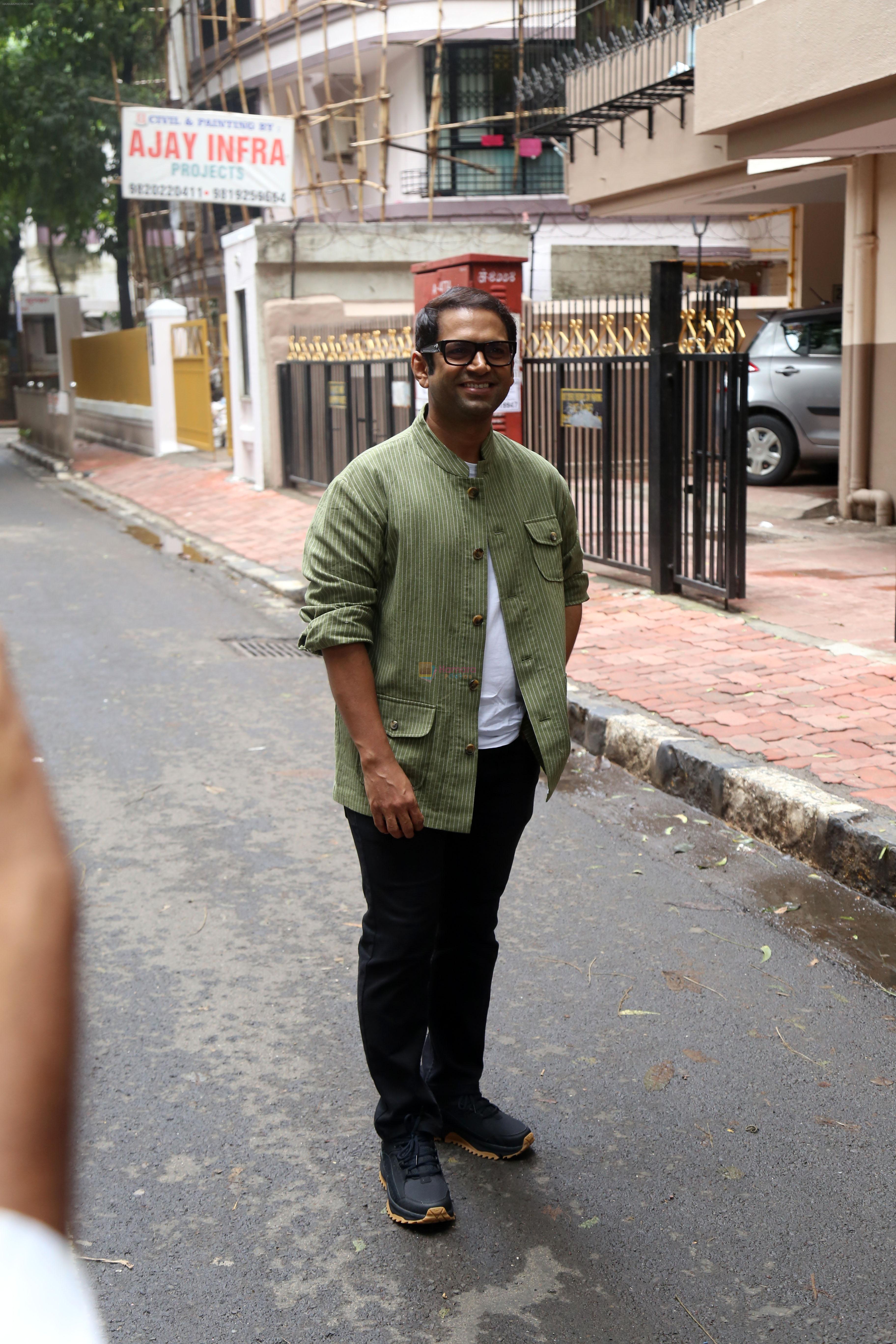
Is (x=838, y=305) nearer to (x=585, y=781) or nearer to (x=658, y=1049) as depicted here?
(x=585, y=781)

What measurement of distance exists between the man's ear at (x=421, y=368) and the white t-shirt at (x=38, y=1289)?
2354 mm

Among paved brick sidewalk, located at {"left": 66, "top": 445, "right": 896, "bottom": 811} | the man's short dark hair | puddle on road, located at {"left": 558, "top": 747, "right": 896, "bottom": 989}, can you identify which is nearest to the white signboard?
Result: paved brick sidewalk, located at {"left": 66, "top": 445, "right": 896, "bottom": 811}

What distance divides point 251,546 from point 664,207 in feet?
23.2

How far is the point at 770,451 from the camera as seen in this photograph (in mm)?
14852

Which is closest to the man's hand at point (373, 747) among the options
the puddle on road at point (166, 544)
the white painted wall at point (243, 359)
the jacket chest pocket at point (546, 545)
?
the jacket chest pocket at point (546, 545)

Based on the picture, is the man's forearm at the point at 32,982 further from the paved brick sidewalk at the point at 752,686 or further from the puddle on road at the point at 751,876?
the paved brick sidewalk at the point at 752,686

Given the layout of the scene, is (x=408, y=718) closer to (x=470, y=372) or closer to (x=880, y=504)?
(x=470, y=372)

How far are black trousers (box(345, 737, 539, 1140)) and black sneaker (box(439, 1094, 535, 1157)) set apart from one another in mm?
61

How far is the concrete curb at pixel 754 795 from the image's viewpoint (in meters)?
4.84

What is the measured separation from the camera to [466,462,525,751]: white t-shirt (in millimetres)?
3031

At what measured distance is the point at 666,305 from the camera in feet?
29.5

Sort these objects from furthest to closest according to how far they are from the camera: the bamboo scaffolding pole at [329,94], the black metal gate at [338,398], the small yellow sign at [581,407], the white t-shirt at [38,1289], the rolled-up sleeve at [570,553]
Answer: the bamboo scaffolding pole at [329,94] → the black metal gate at [338,398] → the small yellow sign at [581,407] → the rolled-up sleeve at [570,553] → the white t-shirt at [38,1289]

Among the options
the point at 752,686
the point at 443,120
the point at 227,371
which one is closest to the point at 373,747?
the point at 752,686

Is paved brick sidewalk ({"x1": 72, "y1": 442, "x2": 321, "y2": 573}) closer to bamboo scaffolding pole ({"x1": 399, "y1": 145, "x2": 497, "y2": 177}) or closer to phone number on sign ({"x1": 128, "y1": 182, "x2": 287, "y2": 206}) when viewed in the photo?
phone number on sign ({"x1": 128, "y1": 182, "x2": 287, "y2": 206})
